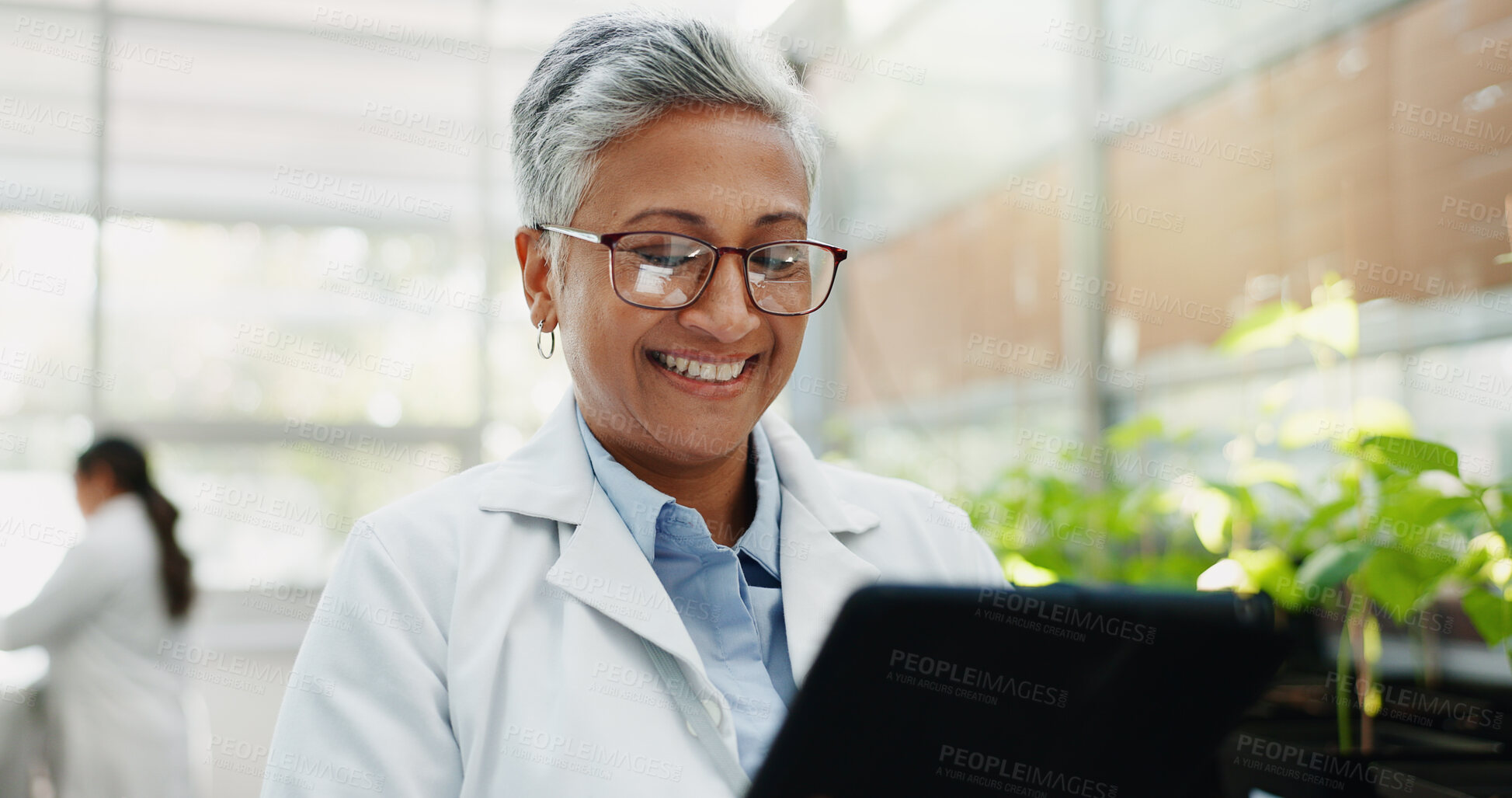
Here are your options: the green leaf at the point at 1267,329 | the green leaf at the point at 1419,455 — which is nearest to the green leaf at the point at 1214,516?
the green leaf at the point at 1267,329

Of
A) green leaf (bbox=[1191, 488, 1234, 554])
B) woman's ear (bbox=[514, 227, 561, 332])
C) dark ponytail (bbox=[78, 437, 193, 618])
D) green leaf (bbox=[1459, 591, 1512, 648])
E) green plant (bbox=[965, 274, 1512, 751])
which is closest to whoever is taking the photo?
woman's ear (bbox=[514, 227, 561, 332])

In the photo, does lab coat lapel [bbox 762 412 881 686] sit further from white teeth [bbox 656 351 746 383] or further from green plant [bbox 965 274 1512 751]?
green plant [bbox 965 274 1512 751]

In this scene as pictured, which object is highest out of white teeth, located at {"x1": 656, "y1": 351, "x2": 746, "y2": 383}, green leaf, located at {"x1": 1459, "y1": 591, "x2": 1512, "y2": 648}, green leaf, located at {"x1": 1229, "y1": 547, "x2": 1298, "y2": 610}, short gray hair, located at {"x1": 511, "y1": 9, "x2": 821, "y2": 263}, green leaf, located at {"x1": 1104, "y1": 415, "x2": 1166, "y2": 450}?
short gray hair, located at {"x1": 511, "y1": 9, "x2": 821, "y2": 263}

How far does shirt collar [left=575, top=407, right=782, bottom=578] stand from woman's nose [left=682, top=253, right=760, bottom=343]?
19 cm

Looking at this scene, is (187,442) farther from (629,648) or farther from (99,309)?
(629,648)

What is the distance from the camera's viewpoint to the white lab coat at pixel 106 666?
329 cm

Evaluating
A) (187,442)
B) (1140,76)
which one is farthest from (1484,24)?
(187,442)

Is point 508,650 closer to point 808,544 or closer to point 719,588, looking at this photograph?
point 719,588

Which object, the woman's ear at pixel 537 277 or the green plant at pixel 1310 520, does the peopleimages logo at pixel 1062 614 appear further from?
the green plant at pixel 1310 520

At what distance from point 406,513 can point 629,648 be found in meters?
0.25

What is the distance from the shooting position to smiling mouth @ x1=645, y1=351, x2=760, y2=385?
3.33ft

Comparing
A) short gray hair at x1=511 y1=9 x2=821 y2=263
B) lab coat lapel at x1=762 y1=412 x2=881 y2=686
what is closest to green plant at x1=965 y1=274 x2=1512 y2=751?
lab coat lapel at x1=762 y1=412 x2=881 y2=686

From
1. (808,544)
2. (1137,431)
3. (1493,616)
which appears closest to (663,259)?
(808,544)

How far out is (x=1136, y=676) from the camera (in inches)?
25.4
